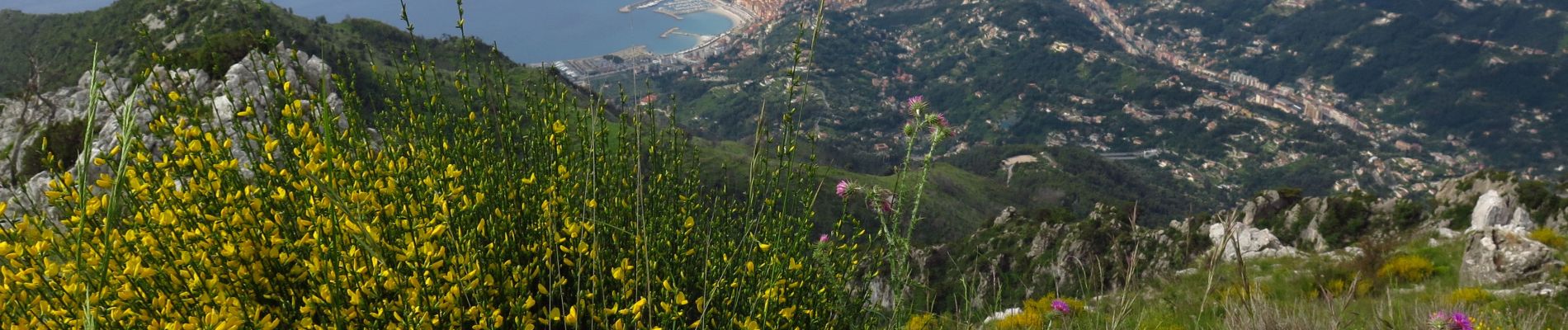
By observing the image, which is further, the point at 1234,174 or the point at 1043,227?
the point at 1234,174

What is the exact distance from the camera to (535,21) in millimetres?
162000

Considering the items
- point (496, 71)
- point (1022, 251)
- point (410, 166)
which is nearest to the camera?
point (410, 166)

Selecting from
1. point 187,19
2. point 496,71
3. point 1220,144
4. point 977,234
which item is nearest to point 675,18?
point 1220,144

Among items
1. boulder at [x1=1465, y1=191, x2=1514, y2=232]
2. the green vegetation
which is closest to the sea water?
boulder at [x1=1465, y1=191, x2=1514, y2=232]

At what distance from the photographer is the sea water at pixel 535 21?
447 feet

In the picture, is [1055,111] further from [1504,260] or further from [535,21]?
[1504,260]

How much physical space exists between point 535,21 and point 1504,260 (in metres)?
171

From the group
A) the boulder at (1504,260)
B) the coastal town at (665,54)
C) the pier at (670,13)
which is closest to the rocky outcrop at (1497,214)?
the boulder at (1504,260)

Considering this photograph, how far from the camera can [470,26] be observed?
A: 139250 millimetres

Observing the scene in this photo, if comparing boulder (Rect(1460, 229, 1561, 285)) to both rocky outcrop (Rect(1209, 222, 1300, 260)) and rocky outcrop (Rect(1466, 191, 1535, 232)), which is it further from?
rocky outcrop (Rect(1466, 191, 1535, 232))

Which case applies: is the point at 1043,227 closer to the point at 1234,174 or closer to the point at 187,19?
the point at 187,19

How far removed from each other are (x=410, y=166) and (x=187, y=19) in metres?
61.8

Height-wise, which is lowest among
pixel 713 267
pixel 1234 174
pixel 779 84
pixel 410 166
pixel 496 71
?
pixel 1234 174

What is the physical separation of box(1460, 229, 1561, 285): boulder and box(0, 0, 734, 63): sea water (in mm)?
130813
